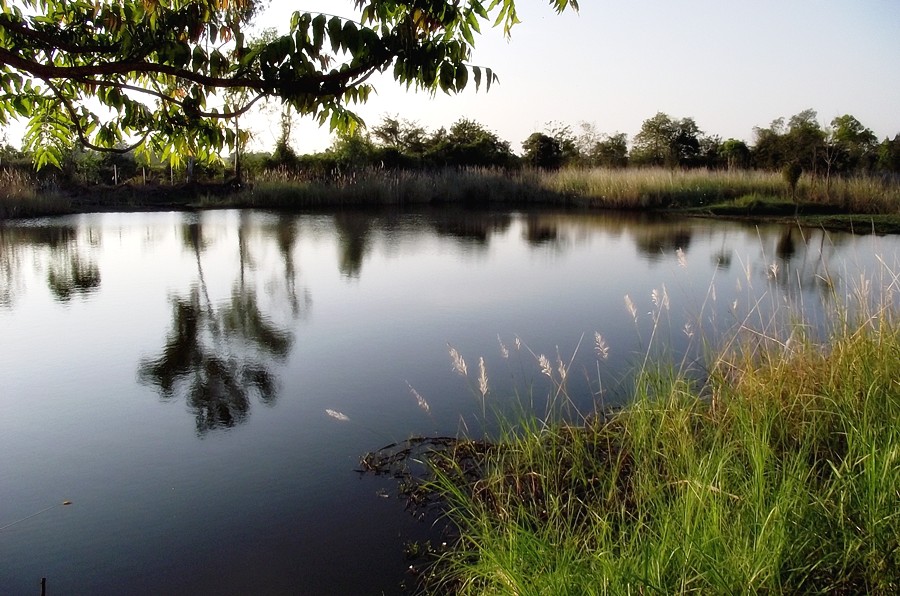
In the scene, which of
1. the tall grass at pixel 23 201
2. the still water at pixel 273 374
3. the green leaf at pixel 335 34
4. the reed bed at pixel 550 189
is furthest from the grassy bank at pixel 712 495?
the reed bed at pixel 550 189

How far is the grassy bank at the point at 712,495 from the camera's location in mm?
1917

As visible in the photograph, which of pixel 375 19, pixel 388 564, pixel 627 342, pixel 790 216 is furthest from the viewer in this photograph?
pixel 790 216

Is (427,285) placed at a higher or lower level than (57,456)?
higher

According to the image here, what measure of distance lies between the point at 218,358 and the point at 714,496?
147 inches

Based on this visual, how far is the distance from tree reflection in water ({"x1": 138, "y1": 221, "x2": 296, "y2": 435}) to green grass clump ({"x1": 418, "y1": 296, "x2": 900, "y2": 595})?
147 cm

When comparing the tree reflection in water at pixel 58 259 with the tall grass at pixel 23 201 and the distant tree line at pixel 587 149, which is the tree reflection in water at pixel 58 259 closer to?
the tall grass at pixel 23 201

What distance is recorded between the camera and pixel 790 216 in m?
16.3

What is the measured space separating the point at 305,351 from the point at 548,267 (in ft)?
15.6

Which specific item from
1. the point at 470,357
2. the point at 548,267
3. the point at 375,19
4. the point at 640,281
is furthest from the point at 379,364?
the point at 548,267

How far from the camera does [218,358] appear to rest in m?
4.96

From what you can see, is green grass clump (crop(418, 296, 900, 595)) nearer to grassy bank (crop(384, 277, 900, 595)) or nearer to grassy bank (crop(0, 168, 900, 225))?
grassy bank (crop(384, 277, 900, 595))

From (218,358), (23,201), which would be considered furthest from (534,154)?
(218,358)

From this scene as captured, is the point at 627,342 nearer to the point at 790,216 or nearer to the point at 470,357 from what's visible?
the point at 470,357

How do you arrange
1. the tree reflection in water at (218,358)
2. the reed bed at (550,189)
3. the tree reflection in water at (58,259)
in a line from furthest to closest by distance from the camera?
the reed bed at (550,189) < the tree reflection in water at (58,259) < the tree reflection in water at (218,358)
